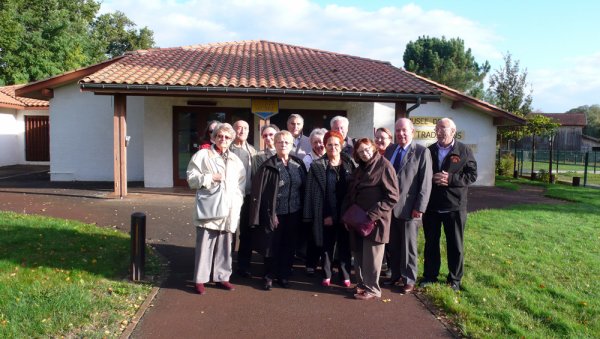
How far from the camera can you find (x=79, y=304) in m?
4.46

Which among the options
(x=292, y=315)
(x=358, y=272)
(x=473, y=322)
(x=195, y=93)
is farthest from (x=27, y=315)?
(x=195, y=93)

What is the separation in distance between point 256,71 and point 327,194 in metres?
8.27

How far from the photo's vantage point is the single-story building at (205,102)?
36.9ft

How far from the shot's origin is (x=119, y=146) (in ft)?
36.4

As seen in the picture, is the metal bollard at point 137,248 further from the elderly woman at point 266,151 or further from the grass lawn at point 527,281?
the grass lawn at point 527,281

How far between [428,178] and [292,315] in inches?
79.7

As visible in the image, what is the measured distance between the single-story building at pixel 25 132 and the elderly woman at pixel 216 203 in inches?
730

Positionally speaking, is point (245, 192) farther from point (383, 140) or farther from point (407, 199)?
point (407, 199)

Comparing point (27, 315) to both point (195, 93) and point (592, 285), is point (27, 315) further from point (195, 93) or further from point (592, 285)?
point (195, 93)

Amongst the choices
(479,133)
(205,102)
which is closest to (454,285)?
(205,102)

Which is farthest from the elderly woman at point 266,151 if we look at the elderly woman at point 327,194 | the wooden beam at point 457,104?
the wooden beam at point 457,104

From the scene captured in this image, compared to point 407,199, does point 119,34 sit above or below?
above

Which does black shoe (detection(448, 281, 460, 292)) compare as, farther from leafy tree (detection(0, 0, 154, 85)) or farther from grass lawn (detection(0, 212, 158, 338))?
leafy tree (detection(0, 0, 154, 85))

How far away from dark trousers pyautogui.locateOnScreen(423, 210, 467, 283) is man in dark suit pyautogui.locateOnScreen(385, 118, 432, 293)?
212 mm
